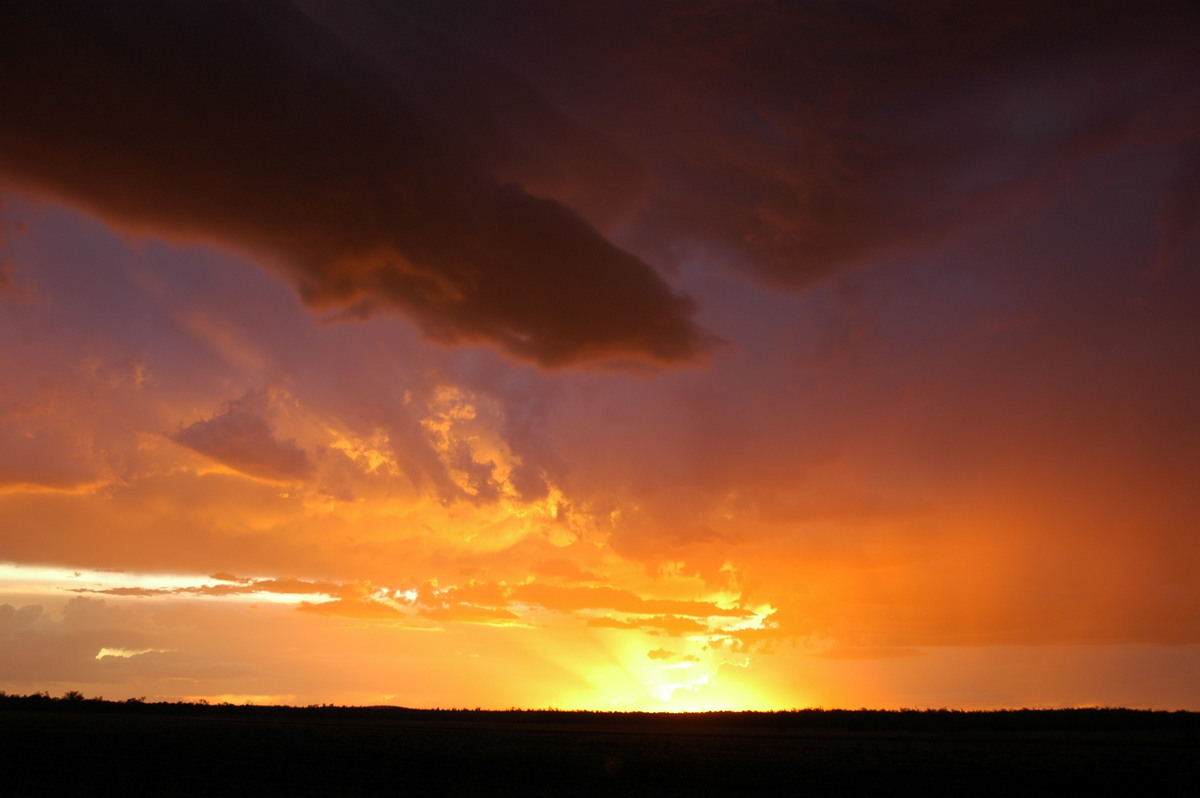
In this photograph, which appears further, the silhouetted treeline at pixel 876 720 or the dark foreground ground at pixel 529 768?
the silhouetted treeline at pixel 876 720

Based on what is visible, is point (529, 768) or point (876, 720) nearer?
point (529, 768)

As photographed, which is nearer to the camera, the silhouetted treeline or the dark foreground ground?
the dark foreground ground

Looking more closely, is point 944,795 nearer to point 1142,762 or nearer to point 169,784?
point 1142,762

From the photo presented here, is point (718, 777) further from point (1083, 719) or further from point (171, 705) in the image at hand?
point (171, 705)

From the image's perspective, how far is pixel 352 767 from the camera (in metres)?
36.0

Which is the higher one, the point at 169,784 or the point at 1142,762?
the point at 1142,762

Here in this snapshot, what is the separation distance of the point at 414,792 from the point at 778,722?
10753cm

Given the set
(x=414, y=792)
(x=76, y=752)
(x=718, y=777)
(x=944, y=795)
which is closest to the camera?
(x=414, y=792)

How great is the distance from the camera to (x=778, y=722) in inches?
4825

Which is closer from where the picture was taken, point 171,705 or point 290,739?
point 290,739

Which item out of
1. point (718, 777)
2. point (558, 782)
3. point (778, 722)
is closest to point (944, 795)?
point (718, 777)

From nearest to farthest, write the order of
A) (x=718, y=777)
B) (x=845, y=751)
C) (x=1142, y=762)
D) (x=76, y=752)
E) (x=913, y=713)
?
(x=718, y=777)
(x=76, y=752)
(x=1142, y=762)
(x=845, y=751)
(x=913, y=713)

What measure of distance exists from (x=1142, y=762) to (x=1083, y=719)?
96370 mm

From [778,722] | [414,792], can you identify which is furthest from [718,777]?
[778,722]
